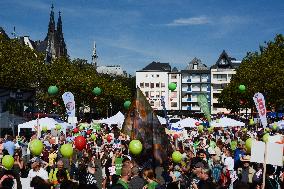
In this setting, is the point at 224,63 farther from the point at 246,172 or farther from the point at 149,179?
the point at 149,179

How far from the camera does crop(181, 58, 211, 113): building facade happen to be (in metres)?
135

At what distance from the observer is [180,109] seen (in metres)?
135

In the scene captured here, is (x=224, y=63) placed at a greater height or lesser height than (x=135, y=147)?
greater

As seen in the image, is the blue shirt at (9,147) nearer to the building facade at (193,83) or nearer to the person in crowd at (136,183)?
the person in crowd at (136,183)

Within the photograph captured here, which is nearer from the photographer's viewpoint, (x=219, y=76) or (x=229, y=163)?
(x=229, y=163)

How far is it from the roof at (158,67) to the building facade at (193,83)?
29.0ft

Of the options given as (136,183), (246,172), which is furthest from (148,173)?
(246,172)

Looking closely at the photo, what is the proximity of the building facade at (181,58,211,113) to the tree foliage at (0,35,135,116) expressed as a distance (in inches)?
1733

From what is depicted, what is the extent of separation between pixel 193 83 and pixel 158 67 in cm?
1366

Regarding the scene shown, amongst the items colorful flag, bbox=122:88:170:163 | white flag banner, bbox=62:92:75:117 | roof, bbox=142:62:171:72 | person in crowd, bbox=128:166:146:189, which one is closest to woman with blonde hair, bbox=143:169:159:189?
person in crowd, bbox=128:166:146:189

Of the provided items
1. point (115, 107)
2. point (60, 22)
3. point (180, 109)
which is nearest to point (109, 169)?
point (115, 107)

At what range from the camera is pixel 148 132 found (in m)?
12.6

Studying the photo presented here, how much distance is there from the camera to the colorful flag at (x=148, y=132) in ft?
40.9

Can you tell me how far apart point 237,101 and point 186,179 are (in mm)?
68082
